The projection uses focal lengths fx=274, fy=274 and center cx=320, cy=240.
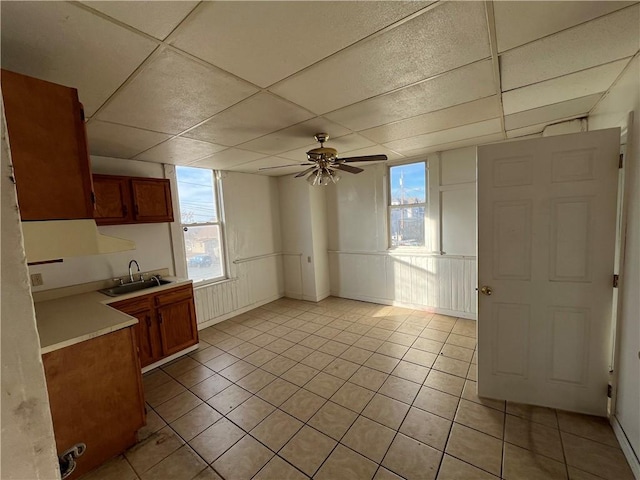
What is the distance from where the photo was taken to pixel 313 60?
1.45 metres

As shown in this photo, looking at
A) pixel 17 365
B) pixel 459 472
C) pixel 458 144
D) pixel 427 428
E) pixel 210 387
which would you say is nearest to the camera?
pixel 17 365

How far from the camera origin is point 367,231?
15.6ft

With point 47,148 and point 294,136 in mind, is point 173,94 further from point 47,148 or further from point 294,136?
point 294,136

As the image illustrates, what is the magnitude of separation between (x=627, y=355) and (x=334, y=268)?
3928 mm

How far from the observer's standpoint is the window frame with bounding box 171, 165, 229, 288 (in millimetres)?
3793

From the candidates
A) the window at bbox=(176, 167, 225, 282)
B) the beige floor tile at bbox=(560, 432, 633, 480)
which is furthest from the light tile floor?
the window at bbox=(176, 167, 225, 282)

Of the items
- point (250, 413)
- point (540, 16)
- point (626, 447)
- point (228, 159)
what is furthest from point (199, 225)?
point (626, 447)

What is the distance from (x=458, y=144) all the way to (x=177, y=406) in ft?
13.8

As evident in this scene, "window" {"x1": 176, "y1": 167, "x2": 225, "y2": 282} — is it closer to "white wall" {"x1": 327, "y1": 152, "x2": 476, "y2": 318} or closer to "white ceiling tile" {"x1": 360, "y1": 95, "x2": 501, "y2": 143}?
"white wall" {"x1": 327, "y1": 152, "x2": 476, "y2": 318}

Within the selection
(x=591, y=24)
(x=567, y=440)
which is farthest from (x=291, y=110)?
(x=567, y=440)

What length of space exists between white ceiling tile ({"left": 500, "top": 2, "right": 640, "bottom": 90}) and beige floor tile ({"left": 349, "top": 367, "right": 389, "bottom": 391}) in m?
2.62

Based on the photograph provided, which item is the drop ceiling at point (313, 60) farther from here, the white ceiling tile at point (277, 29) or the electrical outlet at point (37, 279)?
the electrical outlet at point (37, 279)

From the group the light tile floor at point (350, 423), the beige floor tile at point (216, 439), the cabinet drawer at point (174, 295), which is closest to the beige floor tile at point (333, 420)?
the light tile floor at point (350, 423)

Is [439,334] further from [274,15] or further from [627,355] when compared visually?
[274,15]
